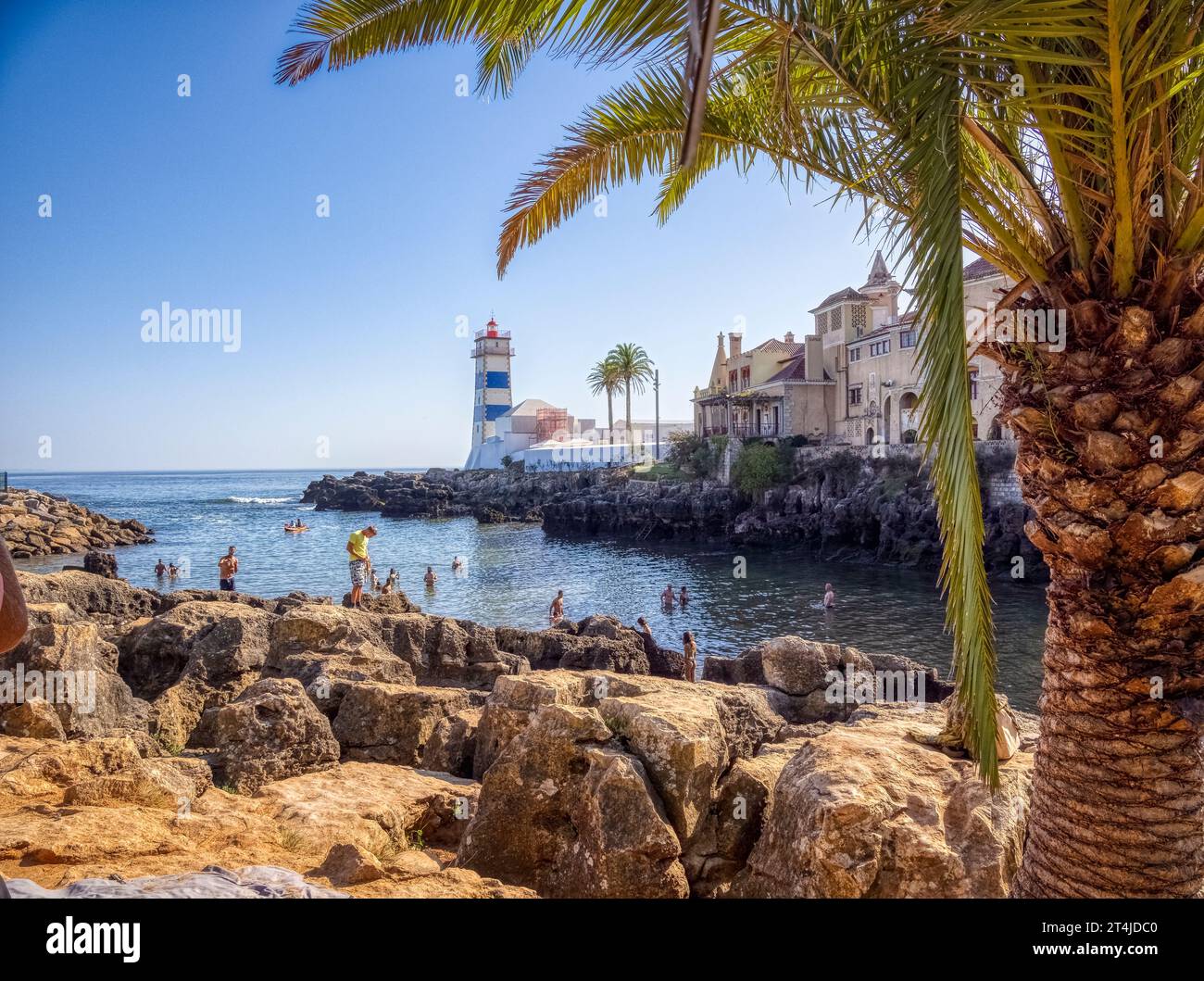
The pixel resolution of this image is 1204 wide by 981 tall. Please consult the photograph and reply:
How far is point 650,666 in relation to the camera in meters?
17.4

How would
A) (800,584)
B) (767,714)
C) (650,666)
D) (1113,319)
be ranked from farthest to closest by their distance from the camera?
(800,584) < (650,666) < (767,714) < (1113,319)

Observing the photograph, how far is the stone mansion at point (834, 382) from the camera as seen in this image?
4038 centimetres

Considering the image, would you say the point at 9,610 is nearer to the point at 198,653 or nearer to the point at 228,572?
the point at 198,653

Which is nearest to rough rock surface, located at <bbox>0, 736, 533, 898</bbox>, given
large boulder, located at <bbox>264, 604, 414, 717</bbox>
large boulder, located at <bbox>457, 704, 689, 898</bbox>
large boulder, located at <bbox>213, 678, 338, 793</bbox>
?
A: large boulder, located at <bbox>213, 678, 338, 793</bbox>

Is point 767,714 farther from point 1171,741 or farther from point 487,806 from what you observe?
point 1171,741

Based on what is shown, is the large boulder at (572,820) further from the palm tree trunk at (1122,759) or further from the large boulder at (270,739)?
the large boulder at (270,739)

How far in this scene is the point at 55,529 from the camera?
157 ft

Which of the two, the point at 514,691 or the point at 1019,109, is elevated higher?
the point at 1019,109

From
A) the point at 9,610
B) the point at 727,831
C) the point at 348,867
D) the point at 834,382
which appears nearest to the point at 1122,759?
the point at 727,831

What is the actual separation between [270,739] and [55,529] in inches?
2086

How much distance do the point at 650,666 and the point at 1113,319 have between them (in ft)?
49.1

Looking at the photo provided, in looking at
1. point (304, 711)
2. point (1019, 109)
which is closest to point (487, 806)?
point (304, 711)
